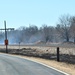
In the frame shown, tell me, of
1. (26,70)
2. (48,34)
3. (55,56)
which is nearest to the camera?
(26,70)

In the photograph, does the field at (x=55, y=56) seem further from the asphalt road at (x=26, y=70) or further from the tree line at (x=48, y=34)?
the tree line at (x=48, y=34)

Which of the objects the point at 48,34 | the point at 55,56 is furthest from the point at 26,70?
the point at 48,34

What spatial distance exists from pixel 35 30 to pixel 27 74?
138663 mm

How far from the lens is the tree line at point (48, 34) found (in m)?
104

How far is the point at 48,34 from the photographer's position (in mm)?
128875

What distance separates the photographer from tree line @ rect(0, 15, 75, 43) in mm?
104050

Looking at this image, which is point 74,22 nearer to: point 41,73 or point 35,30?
point 35,30

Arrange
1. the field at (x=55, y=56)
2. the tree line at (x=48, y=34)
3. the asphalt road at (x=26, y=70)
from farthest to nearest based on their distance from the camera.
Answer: the tree line at (x=48, y=34) → the field at (x=55, y=56) → the asphalt road at (x=26, y=70)

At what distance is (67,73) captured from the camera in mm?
17922

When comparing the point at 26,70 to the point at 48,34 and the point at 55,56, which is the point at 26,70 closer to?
the point at 55,56

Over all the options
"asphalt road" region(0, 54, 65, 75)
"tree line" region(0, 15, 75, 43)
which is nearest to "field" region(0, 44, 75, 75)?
"asphalt road" region(0, 54, 65, 75)

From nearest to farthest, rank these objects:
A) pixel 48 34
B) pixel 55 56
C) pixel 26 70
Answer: pixel 26 70 → pixel 55 56 → pixel 48 34

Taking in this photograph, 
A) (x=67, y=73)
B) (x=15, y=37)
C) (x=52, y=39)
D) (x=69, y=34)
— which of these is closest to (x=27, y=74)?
(x=67, y=73)

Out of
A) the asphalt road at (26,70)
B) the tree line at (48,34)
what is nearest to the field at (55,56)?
the asphalt road at (26,70)
